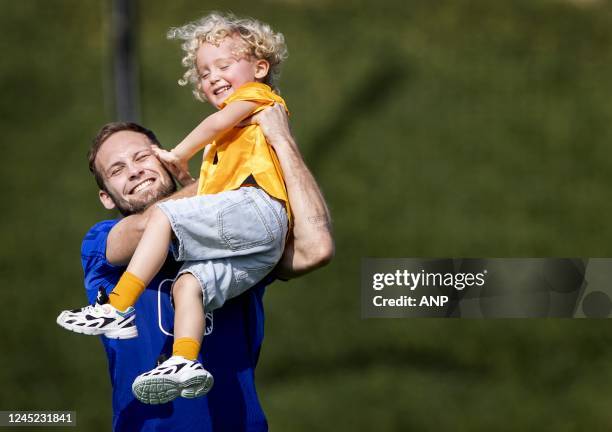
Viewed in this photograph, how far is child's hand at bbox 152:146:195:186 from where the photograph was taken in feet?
8.64

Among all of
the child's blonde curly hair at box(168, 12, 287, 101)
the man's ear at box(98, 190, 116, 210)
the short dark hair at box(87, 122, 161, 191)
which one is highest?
the child's blonde curly hair at box(168, 12, 287, 101)

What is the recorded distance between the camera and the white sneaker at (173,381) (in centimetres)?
229

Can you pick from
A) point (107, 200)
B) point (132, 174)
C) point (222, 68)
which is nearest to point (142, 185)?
point (132, 174)

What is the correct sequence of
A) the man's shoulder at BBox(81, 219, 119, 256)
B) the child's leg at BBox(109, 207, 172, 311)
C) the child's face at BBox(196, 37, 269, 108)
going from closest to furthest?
the child's leg at BBox(109, 207, 172, 311) → the man's shoulder at BBox(81, 219, 119, 256) → the child's face at BBox(196, 37, 269, 108)

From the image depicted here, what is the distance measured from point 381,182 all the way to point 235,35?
4.73 metres

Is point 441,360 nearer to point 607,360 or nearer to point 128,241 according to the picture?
point 607,360

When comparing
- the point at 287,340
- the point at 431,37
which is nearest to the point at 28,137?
the point at 287,340

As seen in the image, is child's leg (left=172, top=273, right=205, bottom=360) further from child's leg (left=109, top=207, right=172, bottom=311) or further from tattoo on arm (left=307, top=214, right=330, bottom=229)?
tattoo on arm (left=307, top=214, right=330, bottom=229)

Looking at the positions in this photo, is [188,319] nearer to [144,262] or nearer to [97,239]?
[144,262]

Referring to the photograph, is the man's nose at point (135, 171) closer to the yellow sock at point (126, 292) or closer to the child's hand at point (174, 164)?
the child's hand at point (174, 164)

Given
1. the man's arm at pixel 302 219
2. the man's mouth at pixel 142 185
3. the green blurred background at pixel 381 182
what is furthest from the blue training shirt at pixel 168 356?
the green blurred background at pixel 381 182

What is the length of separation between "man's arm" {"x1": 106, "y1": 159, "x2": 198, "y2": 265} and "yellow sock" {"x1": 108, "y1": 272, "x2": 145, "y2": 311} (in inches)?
5.4

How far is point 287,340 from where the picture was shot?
7125 mm

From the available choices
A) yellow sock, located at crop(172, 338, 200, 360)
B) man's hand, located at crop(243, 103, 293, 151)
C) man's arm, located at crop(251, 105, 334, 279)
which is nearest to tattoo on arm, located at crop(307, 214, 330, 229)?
man's arm, located at crop(251, 105, 334, 279)
